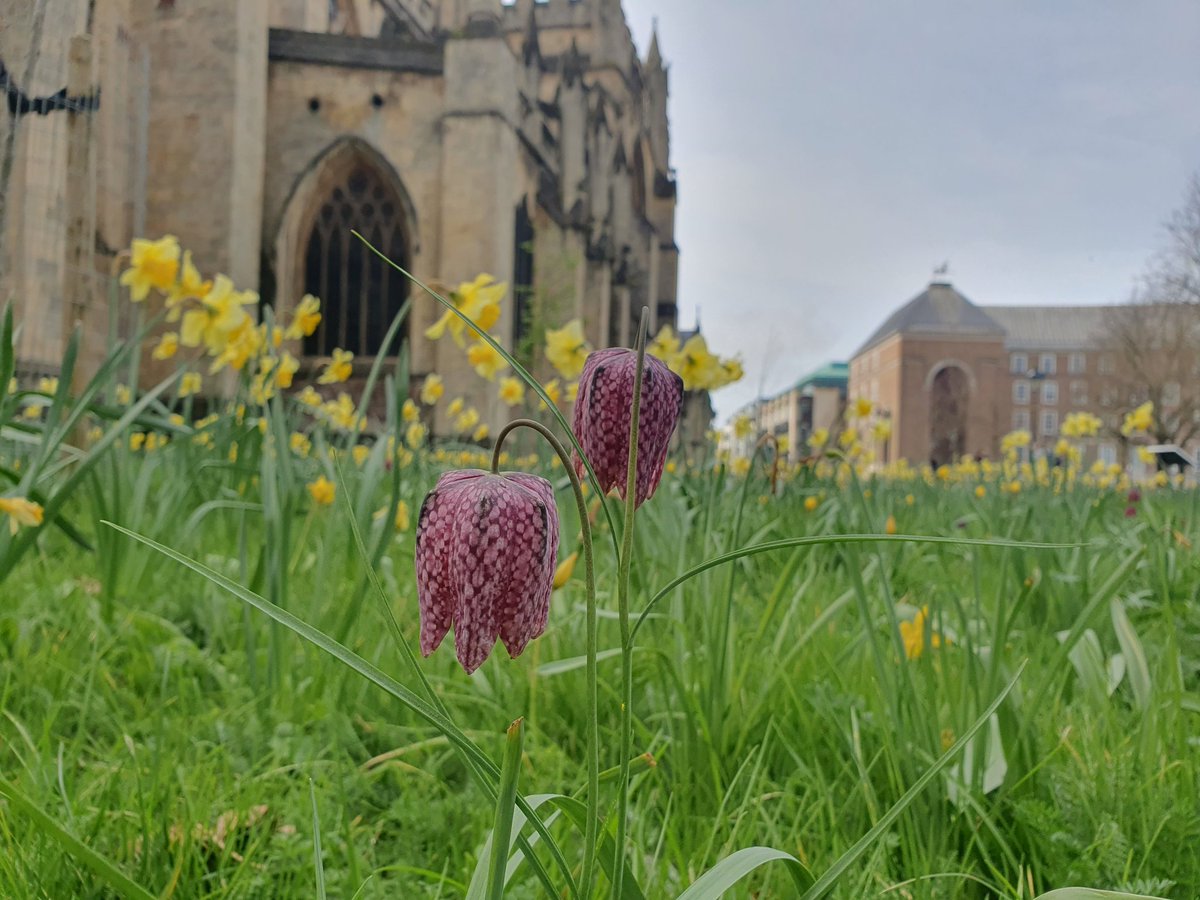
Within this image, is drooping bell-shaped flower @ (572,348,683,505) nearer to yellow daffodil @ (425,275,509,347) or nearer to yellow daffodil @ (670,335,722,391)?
yellow daffodil @ (425,275,509,347)

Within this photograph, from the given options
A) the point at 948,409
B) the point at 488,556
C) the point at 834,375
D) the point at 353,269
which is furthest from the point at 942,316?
the point at 488,556

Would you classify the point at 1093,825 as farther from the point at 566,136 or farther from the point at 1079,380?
the point at 1079,380

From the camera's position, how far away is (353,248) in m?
11.0

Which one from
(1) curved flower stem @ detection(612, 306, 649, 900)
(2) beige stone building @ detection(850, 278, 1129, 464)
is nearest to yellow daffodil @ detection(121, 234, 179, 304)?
(1) curved flower stem @ detection(612, 306, 649, 900)

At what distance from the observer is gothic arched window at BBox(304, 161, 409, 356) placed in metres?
11.0

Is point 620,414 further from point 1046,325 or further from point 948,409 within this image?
point 1046,325

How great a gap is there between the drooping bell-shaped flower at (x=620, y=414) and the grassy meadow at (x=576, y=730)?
0.11m

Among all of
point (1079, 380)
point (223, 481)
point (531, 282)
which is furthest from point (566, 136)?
point (1079, 380)

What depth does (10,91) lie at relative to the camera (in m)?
1.50

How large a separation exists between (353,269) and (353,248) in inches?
10.1

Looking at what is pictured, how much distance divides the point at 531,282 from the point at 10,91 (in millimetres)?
12676

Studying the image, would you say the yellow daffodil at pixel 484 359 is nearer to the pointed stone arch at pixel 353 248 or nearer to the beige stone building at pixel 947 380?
the pointed stone arch at pixel 353 248

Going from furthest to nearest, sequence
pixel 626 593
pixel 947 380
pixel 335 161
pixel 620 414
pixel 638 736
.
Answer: pixel 947 380 → pixel 335 161 → pixel 638 736 → pixel 620 414 → pixel 626 593

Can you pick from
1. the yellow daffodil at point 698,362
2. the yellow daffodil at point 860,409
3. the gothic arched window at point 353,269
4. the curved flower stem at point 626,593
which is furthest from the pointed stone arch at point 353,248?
the curved flower stem at point 626,593
